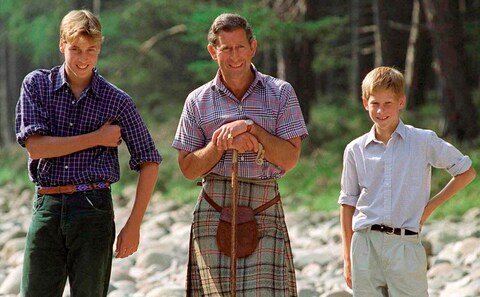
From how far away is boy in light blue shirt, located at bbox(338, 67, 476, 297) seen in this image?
473 centimetres

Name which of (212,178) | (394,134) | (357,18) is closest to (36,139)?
(212,178)

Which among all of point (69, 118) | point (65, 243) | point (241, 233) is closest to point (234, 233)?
point (241, 233)

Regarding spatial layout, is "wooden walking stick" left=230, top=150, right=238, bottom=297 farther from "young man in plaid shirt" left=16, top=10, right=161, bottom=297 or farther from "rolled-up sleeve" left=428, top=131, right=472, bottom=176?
"rolled-up sleeve" left=428, top=131, right=472, bottom=176

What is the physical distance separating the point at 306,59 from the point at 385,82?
14.3 m

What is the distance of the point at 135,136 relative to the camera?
470 cm

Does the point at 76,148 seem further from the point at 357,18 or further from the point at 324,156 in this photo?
the point at 357,18

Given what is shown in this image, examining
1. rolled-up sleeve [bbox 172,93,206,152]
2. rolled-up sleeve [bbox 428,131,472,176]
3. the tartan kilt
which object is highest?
rolled-up sleeve [bbox 172,93,206,152]

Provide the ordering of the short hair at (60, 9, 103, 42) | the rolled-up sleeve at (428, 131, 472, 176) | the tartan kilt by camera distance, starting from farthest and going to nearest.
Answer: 1. the rolled-up sleeve at (428, 131, 472, 176)
2. the tartan kilt
3. the short hair at (60, 9, 103, 42)

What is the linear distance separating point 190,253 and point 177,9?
1670cm

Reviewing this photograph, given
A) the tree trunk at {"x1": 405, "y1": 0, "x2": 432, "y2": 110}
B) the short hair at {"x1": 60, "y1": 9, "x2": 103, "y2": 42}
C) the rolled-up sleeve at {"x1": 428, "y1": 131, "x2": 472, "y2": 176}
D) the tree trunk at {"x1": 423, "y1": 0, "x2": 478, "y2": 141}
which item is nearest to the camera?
the short hair at {"x1": 60, "y1": 9, "x2": 103, "y2": 42}

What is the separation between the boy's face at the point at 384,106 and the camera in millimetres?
4715

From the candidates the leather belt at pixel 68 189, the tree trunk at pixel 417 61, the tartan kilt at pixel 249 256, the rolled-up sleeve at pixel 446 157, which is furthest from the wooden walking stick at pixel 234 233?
the tree trunk at pixel 417 61

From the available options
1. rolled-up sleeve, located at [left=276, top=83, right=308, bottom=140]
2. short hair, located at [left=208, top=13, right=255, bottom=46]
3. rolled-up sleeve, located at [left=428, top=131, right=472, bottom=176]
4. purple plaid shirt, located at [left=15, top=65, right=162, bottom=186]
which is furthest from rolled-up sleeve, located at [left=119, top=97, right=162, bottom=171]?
rolled-up sleeve, located at [left=428, top=131, right=472, bottom=176]

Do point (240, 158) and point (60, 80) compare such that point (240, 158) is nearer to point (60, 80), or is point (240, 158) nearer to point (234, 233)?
point (234, 233)
